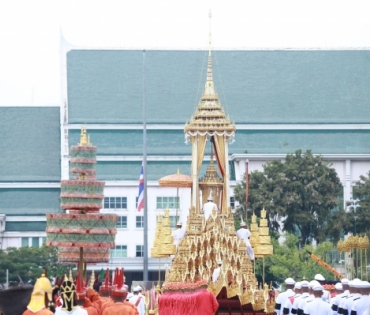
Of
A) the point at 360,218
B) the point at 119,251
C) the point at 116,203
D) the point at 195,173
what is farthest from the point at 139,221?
the point at 195,173

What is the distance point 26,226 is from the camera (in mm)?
82625

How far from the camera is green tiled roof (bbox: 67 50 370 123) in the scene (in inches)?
3391

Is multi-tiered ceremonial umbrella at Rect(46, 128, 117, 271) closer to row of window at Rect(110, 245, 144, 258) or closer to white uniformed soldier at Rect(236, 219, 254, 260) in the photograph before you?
white uniformed soldier at Rect(236, 219, 254, 260)

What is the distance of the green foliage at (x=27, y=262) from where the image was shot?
206 ft

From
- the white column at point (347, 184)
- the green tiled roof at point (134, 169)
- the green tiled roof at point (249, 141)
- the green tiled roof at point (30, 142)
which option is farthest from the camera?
the green tiled roof at point (30, 142)

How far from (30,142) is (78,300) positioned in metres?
71.6

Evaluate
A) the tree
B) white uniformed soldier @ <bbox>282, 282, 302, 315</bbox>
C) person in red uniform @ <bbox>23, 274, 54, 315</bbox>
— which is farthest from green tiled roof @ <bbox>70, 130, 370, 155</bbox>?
person in red uniform @ <bbox>23, 274, 54, 315</bbox>

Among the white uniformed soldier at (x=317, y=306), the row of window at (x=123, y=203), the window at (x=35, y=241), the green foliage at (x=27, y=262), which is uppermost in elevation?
the row of window at (x=123, y=203)

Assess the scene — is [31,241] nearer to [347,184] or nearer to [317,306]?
[347,184]

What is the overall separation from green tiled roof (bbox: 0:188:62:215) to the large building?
5 cm

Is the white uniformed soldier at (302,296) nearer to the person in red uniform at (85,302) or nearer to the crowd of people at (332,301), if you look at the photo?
the crowd of people at (332,301)

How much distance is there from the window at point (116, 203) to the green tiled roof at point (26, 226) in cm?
386

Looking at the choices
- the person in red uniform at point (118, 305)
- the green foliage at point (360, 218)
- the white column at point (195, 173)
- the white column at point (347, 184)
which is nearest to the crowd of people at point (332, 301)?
the person in red uniform at point (118, 305)

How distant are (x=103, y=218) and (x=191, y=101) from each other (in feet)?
193
